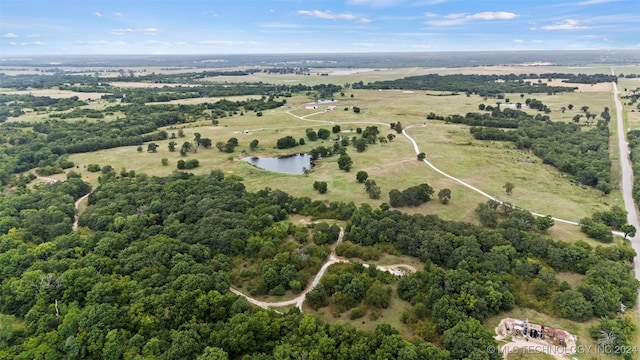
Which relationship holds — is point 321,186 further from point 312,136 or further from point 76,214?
point 76,214

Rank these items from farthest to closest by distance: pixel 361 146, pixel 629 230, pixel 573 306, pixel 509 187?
pixel 361 146 < pixel 509 187 < pixel 629 230 < pixel 573 306

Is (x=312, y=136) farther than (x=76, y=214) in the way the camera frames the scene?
Yes

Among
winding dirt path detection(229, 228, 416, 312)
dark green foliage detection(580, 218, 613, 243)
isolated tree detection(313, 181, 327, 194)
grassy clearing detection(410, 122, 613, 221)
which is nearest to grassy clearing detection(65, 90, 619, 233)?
grassy clearing detection(410, 122, 613, 221)

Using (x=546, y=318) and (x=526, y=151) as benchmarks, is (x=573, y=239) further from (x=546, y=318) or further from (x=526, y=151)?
(x=526, y=151)

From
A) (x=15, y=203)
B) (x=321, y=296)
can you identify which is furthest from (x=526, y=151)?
→ (x=15, y=203)

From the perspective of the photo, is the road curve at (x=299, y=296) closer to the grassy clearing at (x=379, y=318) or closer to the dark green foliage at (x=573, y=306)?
the grassy clearing at (x=379, y=318)

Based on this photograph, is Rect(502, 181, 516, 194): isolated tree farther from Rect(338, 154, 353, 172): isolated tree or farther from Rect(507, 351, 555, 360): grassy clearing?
Rect(507, 351, 555, 360): grassy clearing

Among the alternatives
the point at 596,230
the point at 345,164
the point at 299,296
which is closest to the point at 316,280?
the point at 299,296
